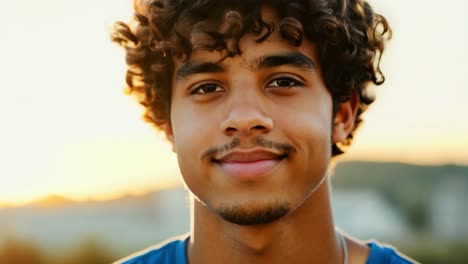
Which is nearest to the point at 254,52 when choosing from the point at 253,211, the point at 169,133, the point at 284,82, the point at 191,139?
the point at 284,82

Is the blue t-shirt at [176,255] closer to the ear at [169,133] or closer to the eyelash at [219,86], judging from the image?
the ear at [169,133]

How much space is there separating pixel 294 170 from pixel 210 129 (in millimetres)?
510

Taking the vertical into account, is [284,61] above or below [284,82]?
above

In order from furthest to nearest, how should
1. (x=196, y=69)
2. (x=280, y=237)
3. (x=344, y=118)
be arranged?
(x=344, y=118)
(x=280, y=237)
(x=196, y=69)

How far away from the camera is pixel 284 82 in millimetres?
4473

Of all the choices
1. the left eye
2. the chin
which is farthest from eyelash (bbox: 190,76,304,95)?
the chin

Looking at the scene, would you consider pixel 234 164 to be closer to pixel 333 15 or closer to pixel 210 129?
pixel 210 129

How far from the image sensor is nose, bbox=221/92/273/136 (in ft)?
13.8

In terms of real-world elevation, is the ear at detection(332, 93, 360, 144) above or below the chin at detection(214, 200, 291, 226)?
above

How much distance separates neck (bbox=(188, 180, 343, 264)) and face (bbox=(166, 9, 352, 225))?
24cm

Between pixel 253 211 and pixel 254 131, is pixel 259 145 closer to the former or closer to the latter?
pixel 254 131

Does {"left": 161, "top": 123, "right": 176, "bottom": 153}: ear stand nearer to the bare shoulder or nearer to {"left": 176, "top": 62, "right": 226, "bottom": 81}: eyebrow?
{"left": 176, "top": 62, "right": 226, "bottom": 81}: eyebrow

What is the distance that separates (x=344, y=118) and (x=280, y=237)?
0.89 meters

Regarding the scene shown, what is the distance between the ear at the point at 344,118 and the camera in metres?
4.95
